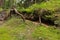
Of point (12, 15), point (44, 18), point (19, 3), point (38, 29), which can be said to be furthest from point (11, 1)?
point (38, 29)

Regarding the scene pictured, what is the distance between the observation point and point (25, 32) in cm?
909

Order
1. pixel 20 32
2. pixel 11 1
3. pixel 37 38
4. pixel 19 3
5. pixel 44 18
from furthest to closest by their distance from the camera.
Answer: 1. pixel 11 1
2. pixel 19 3
3. pixel 44 18
4. pixel 20 32
5. pixel 37 38

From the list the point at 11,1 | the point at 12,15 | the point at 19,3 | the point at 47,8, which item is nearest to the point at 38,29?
the point at 47,8

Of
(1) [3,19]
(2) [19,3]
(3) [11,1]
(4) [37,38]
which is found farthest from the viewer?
(3) [11,1]

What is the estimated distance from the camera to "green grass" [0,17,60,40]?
8.47 metres

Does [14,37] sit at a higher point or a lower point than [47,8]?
lower

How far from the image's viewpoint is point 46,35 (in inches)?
340

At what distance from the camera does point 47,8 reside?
11.2m

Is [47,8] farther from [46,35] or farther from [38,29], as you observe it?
[46,35]

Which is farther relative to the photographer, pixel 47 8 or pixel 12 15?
pixel 12 15

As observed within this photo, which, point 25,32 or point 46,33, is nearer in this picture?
point 46,33

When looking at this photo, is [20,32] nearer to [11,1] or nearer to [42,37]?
[42,37]

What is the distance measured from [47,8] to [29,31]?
2.53m

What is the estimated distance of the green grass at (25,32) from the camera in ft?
27.8
